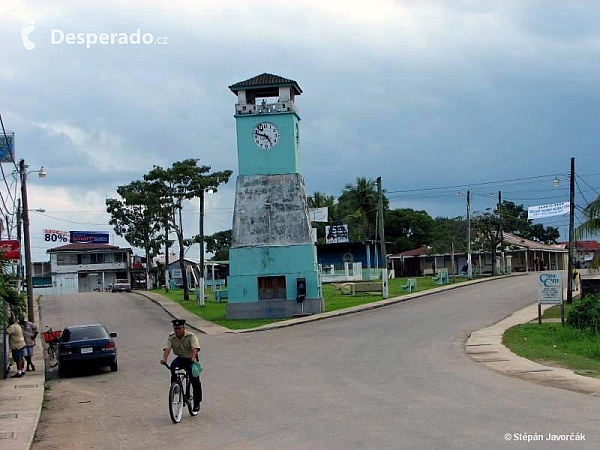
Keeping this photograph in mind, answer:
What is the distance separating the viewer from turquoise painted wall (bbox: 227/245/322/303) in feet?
135

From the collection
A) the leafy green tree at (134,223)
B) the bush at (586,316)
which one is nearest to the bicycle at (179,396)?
the bush at (586,316)

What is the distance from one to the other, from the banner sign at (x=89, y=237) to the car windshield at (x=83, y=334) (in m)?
80.0

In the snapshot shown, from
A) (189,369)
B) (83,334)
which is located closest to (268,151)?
(83,334)

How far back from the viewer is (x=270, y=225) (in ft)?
136

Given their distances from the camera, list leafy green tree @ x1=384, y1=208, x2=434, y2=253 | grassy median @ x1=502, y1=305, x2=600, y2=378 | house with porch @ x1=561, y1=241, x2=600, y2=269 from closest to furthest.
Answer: grassy median @ x1=502, y1=305, x2=600, y2=378 → house with porch @ x1=561, y1=241, x2=600, y2=269 → leafy green tree @ x1=384, y1=208, x2=434, y2=253

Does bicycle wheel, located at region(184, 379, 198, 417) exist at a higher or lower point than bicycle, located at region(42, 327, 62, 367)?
higher

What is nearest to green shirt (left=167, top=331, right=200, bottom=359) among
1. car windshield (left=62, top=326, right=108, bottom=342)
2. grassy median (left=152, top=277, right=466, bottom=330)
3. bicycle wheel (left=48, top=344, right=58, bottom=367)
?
car windshield (left=62, top=326, right=108, bottom=342)

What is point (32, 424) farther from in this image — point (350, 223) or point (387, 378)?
point (350, 223)

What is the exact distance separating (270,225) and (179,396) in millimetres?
28511

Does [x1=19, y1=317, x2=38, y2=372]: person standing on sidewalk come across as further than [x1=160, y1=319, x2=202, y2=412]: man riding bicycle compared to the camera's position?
Yes

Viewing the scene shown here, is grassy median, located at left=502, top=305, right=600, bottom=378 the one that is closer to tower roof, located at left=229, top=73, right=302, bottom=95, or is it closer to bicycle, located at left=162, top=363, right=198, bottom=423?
bicycle, located at left=162, top=363, right=198, bottom=423

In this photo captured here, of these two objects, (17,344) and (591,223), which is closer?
(17,344)

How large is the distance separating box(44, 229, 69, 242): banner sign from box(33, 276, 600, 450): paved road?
71209 mm

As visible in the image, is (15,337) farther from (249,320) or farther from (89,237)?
(89,237)
